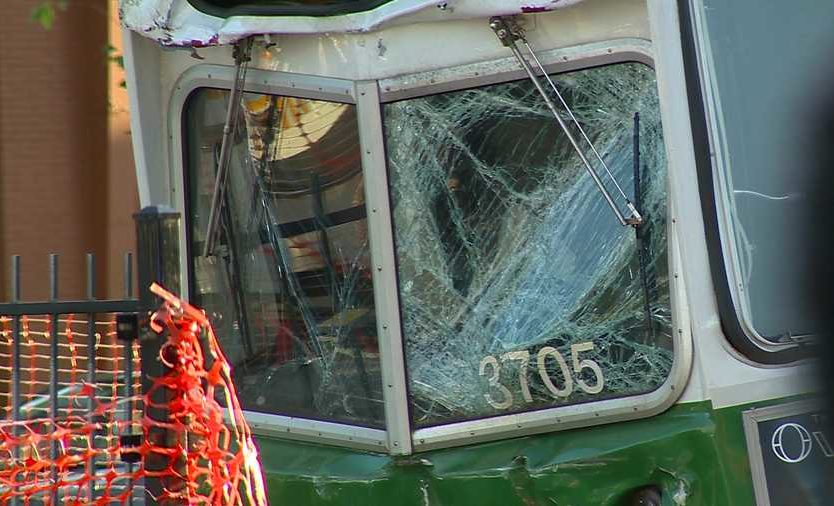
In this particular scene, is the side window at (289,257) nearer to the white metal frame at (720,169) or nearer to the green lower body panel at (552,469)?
the green lower body panel at (552,469)

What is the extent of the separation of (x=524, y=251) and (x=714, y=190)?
64 centimetres

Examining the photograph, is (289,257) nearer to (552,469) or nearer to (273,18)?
(273,18)

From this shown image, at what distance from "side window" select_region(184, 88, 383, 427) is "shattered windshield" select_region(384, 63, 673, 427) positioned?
0.18m

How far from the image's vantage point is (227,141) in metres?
4.41

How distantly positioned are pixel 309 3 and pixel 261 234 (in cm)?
79

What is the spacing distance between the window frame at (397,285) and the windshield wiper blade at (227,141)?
0.04 meters

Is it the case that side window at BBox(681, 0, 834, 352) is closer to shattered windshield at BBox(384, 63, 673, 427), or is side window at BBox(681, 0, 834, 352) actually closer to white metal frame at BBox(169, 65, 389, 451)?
shattered windshield at BBox(384, 63, 673, 427)

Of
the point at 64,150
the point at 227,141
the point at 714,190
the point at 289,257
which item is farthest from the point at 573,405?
the point at 64,150

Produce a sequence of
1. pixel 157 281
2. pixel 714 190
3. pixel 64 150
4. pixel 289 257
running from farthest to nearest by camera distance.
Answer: pixel 64 150
pixel 289 257
pixel 714 190
pixel 157 281

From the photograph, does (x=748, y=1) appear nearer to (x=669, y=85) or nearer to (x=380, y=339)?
(x=669, y=85)

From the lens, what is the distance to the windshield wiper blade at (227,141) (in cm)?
427

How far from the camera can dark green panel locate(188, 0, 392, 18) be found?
13.3ft

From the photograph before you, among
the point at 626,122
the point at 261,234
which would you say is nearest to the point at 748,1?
the point at 626,122

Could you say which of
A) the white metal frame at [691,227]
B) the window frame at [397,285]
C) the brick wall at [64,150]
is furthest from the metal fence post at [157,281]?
the brick wall at [64,150]
